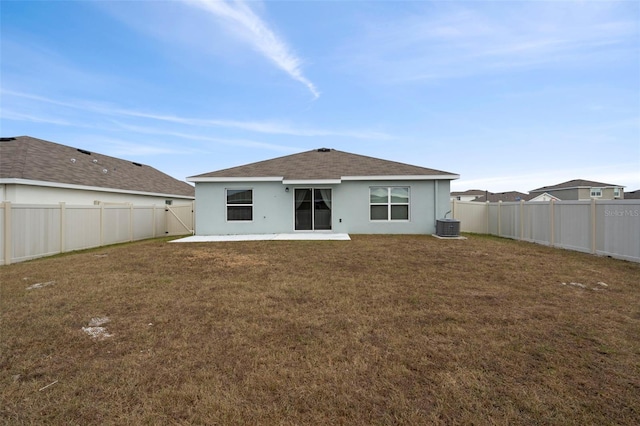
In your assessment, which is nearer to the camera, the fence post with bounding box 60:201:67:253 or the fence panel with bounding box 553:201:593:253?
the fence panel with bounding box 553:201:593:253

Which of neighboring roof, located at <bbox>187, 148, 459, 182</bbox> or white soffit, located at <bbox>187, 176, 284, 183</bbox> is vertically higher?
neighboring roof, located at <bbox>187, 148, 459, 182</bbox>

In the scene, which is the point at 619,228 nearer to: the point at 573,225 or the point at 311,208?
the point at 573,225

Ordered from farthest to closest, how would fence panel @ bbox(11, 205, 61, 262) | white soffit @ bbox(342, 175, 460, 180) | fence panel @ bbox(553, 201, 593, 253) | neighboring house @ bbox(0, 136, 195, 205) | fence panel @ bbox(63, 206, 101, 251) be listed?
white soffit @ bbox(342, 175, 460, 180) < neighboring house @ bbox(0, 136, 195, 205) < fence panel @ bbox(63, 206, 101, 251) < fence panel @ bbox(553, 201, 593, 253) < fence panel @ bbox(11, 205, 61, 262)

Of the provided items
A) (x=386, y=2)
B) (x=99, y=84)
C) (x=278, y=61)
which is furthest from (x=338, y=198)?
(x=99, y=84)

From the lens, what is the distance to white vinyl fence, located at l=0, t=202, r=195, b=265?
9266mm

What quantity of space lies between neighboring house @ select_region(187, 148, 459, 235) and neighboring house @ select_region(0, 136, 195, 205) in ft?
21.0

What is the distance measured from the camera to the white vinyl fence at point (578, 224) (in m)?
8.55

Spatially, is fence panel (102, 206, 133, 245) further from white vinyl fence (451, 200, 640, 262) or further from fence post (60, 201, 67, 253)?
white vinyl fence (451, 200, 640, 262)

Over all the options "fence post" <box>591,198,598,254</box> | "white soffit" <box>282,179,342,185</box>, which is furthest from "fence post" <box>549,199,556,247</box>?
"white soffit" <box>282,179,342,185</box>

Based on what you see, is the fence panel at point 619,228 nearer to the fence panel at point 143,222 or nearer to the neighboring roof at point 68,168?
the fence panel at point 143,222

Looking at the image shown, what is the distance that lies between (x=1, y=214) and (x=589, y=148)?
2898cm

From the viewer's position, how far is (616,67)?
36.8 feet

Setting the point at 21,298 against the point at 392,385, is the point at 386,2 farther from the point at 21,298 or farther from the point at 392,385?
the point at 21,298

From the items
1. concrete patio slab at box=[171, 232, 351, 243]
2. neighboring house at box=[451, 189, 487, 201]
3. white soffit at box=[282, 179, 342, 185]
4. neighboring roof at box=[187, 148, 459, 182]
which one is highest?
neighboring house at box=[451, 189, 487, 201]
